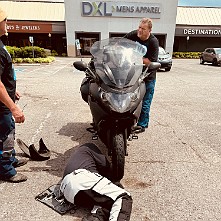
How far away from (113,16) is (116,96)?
91.3 feet

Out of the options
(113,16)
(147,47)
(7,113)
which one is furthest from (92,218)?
(113,16)

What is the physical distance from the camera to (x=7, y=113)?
2.82m

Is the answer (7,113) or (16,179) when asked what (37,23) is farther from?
(16,179)

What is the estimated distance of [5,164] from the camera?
9.61 ft

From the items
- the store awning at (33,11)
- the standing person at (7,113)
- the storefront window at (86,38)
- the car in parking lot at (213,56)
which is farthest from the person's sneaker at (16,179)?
the store awning at (33,11)

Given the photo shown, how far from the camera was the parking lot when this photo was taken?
2545 millimetres

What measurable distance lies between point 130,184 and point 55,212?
973 mm

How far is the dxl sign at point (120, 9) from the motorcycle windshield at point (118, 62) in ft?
86.8

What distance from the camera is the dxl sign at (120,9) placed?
91.0 feet

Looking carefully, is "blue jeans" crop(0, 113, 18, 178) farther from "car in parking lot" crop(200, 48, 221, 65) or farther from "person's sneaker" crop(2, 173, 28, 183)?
"car in parking lot" crop(200, 48, 221, 65)

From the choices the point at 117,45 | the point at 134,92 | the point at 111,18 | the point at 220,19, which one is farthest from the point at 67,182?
the point at 220,19

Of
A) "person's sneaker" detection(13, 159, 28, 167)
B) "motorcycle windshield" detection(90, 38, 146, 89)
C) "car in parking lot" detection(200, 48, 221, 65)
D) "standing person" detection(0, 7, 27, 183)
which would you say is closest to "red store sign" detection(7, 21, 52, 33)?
"car in parking lot" detection(200, 48, 221, 65)

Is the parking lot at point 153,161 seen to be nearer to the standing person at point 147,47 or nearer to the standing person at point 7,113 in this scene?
the standing person at point 7,113

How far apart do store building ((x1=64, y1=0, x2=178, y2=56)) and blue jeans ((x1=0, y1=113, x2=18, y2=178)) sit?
89.4ft
